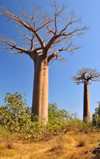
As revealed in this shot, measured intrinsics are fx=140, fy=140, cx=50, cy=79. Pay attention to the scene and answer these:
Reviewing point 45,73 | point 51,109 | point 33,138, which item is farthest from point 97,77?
point 33,138

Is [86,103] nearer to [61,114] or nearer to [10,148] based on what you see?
[61,114]

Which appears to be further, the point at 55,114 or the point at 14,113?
the point at 55,114

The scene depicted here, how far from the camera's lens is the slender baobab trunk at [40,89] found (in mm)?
5934

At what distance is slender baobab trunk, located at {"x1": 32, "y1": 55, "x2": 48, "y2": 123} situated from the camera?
19.5 feet

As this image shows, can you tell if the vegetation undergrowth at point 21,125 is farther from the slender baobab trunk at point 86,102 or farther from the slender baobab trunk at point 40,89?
the slender baobab trunk at point 86,102

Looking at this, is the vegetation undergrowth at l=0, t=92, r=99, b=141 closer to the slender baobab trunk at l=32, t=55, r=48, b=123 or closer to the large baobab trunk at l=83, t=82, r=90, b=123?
the slender baobab trunk at l=32, t=55, r=48, b=123

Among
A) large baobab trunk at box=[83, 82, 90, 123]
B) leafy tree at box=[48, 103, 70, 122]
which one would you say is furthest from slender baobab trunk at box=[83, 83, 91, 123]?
leafy tree at box=[48, 103, 70, 122]

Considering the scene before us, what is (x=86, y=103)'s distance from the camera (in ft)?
39.7

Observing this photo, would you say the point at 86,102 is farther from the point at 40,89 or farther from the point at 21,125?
the point at 21,125

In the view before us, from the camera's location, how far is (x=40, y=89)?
6.19 m

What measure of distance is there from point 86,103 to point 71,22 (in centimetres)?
744

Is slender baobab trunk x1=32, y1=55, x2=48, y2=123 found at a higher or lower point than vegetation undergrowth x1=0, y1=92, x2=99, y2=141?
higher

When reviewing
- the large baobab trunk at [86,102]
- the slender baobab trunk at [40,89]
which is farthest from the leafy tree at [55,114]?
the large baobab trunk at [86,102]

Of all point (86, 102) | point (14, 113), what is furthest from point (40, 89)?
point (86, 102)
